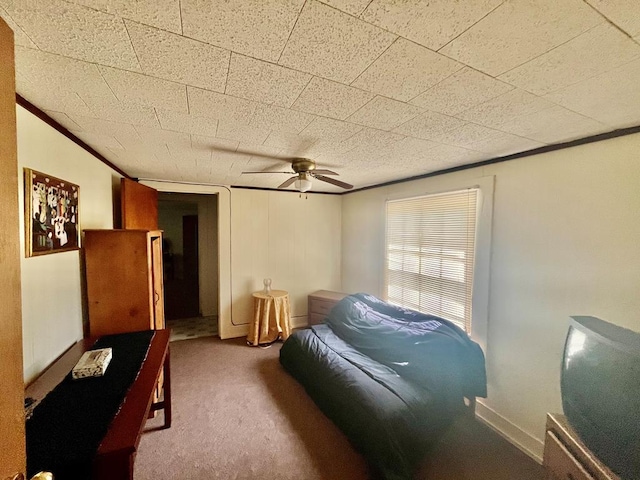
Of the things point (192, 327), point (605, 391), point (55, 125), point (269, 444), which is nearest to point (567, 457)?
point (605, 391)

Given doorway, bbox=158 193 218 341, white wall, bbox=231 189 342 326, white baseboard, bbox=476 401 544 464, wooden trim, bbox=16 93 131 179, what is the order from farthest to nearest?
doorway, bbox=158 193 218 341
white wall, bbox=231 189 342 326
white baseboard, bbox=476 401 544 464
wooden trim, bbox=16 93 131 179

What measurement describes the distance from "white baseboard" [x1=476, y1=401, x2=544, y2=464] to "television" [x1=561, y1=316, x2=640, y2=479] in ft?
3.12

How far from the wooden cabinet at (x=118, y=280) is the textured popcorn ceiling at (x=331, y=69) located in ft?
2.50

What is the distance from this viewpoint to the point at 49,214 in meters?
1.46

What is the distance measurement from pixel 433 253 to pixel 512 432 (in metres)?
1.61

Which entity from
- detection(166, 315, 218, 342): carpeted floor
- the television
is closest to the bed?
the television

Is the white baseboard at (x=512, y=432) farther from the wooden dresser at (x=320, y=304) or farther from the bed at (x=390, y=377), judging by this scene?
the wooden dresser at (x=320, y=304)

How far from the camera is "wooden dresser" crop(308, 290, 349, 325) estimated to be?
3832 millimetres

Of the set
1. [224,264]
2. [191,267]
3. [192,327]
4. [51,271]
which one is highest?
[51,271]

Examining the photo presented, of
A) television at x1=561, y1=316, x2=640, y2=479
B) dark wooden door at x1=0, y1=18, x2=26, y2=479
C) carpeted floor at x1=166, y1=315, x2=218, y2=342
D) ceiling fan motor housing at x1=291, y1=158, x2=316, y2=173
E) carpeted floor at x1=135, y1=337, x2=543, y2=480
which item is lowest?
carpeted floor at x1=166, y1=315, x2=218, y2=342

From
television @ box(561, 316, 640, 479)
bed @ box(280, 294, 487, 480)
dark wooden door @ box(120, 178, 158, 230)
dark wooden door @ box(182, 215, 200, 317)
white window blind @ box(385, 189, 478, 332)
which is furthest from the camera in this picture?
dark wooden door @ box(182, 215, 200, 317)

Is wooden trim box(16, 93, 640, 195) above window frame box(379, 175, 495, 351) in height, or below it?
above

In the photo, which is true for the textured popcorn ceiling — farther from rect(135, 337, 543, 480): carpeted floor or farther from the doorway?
the doorway

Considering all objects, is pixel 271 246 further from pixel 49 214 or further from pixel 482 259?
pixel 482 259
